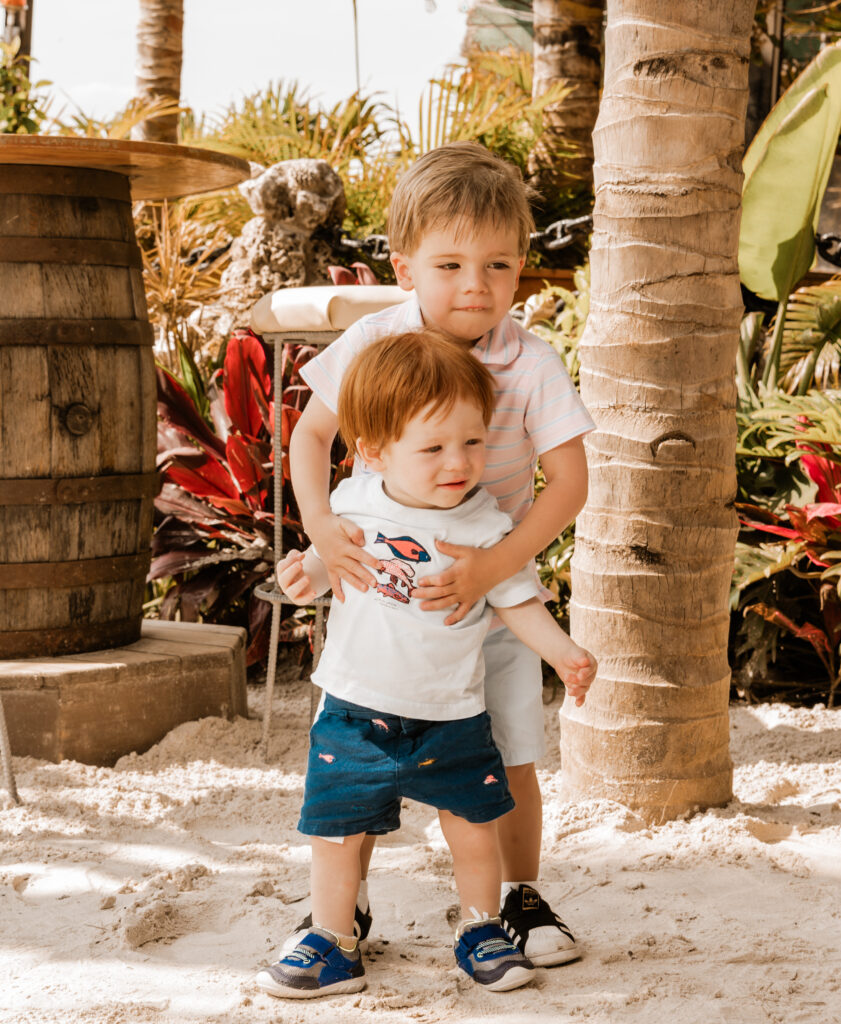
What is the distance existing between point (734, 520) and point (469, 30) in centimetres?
1477

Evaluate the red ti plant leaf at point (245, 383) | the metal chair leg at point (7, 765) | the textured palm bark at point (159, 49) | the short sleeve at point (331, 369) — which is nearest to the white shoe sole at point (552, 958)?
the short sleeve at point (331, 369)

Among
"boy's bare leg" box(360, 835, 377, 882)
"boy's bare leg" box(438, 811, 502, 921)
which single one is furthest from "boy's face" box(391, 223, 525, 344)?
"boy's bare leg" box(360, 835, 377, 882)

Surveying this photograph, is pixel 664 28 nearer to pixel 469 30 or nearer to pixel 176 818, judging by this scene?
pixel 176 818

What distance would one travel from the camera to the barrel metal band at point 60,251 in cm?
309

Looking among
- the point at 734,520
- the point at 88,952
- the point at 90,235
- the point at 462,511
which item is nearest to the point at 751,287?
the point at 734,520

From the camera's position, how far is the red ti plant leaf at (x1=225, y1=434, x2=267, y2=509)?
4090 mm

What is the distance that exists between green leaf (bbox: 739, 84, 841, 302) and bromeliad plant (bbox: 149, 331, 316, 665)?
71.7 inches

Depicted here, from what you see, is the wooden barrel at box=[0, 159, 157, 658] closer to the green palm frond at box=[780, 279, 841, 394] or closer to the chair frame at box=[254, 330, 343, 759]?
the chair frame at box=[254, 330, 343, 759]

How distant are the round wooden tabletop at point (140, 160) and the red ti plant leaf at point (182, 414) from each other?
85 cm

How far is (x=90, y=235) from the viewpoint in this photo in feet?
10.5

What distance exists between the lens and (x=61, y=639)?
326cm

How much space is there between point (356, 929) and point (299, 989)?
0.53ft

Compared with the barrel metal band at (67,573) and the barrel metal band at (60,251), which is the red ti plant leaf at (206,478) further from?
the barrel metal band at (60,251)

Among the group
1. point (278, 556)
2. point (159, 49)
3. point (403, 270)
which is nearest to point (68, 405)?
point (278, 556)
